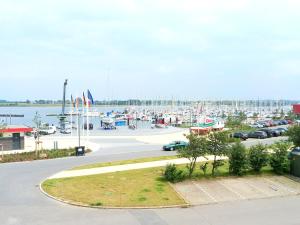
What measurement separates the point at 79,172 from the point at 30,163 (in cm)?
752

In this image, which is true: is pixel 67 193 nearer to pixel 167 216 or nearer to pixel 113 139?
pixel 167 216

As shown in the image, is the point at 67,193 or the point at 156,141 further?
the point at 156,141

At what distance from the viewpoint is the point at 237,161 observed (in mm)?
28219

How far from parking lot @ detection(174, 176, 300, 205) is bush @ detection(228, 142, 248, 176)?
880 mm

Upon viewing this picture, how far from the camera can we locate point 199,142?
2733 cm

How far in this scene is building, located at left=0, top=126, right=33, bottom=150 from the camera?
4472cm

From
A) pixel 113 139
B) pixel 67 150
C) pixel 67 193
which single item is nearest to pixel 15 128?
pixel 67 150

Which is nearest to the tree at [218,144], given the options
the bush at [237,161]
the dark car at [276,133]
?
the bush at [237,161]

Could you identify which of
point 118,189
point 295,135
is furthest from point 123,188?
point 295,135

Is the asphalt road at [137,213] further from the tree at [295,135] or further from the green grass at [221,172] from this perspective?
the tree at [295,135]

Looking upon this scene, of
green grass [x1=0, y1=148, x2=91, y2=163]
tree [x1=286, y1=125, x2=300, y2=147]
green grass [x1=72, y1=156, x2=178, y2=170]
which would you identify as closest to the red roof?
green grass [x1=0, y1=148, x2=91, y2=163]

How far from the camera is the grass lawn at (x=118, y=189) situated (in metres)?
21.9

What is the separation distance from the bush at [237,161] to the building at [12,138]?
2731 cm

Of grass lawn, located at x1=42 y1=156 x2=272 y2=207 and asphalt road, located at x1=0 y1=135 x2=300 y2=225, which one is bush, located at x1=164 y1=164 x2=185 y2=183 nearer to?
grass lawn, located at x1=42 y1=156 x2=272 y2=207
